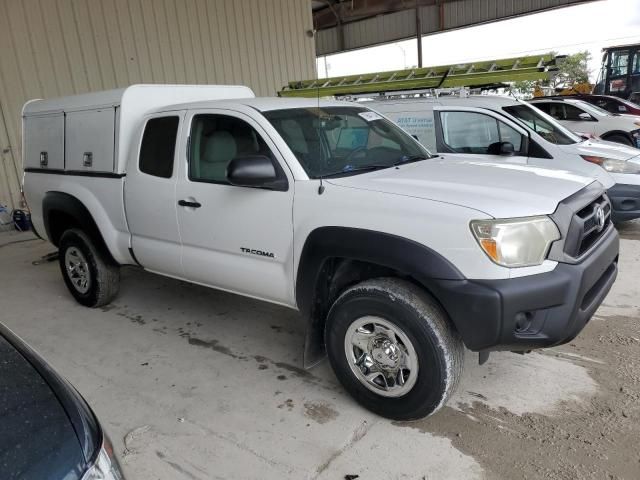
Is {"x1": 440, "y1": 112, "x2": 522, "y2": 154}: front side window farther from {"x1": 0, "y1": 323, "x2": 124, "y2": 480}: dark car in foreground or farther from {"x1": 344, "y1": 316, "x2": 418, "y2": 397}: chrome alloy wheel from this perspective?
{"x1": 0, "y1": 323, "x2": 124, "y2": 480}: dark car in foreground

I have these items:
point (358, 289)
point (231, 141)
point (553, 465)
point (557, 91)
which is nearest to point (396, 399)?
point (358, 289)

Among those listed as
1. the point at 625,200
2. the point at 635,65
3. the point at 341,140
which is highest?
the point at 635,65

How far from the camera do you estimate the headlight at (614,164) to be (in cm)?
615

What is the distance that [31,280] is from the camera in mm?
5992

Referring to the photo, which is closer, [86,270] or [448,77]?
[86,270]

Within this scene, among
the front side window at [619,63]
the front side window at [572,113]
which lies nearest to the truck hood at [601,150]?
the front side window at [572,113]

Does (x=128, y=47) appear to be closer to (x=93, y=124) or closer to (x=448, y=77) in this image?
(x=448, y=77)

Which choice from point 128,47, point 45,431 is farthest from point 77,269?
point 128,47

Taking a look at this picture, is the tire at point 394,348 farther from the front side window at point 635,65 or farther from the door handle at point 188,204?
the front side window at point 635,65

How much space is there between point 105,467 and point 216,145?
2515 millimetres

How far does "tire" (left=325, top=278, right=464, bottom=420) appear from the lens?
2625mm

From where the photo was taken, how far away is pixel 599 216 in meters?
2.95

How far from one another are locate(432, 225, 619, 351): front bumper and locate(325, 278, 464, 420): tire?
148 mm

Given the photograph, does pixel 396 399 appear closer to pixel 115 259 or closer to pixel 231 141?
pixel 231 141
